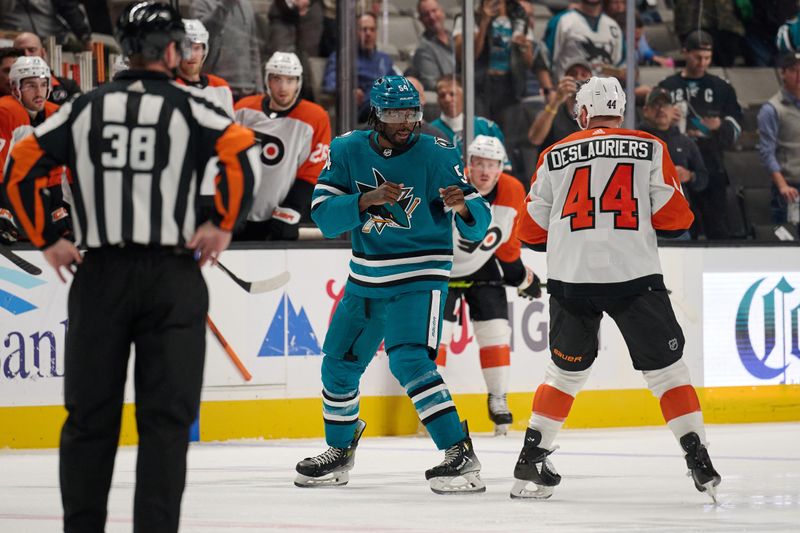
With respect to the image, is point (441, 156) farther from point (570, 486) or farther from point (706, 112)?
point (706, 112)

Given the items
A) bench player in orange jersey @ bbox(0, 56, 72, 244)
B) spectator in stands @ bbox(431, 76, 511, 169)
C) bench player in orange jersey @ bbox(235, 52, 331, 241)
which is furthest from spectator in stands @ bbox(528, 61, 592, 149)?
bench player in orange jersey @ bbox(0, 56, 72, 244)

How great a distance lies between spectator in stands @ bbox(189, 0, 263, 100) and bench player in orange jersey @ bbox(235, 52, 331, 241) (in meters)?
0.09

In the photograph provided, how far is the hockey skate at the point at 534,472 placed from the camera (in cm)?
499

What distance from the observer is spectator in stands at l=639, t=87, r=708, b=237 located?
8.58 metres

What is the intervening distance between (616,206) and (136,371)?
82.5 inches

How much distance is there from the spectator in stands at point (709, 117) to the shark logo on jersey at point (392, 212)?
12.4ft

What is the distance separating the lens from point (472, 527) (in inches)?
171

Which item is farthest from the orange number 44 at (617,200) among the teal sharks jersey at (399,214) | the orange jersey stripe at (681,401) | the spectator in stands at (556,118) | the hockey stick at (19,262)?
the spectator in stands at (556,118)

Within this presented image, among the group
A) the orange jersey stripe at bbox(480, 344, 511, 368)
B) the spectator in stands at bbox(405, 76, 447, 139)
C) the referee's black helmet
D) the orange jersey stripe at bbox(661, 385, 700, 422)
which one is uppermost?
the referee's black helmet

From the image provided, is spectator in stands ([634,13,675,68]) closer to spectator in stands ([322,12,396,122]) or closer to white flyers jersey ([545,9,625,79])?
white flyers jersey ([545,9,625,79])

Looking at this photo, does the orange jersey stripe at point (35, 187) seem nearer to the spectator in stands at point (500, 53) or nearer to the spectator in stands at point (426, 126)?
the spectator in stands at point (426, 126)

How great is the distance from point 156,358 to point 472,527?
1421 mm

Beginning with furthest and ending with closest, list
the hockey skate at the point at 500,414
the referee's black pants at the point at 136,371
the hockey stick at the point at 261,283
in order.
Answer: the hockey skate at the point at 500,414 → the hockey stick at the point at 261,283 → the referee's black pants at the point at 136,371

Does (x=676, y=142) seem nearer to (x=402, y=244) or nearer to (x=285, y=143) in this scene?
(x=285, y=143)
